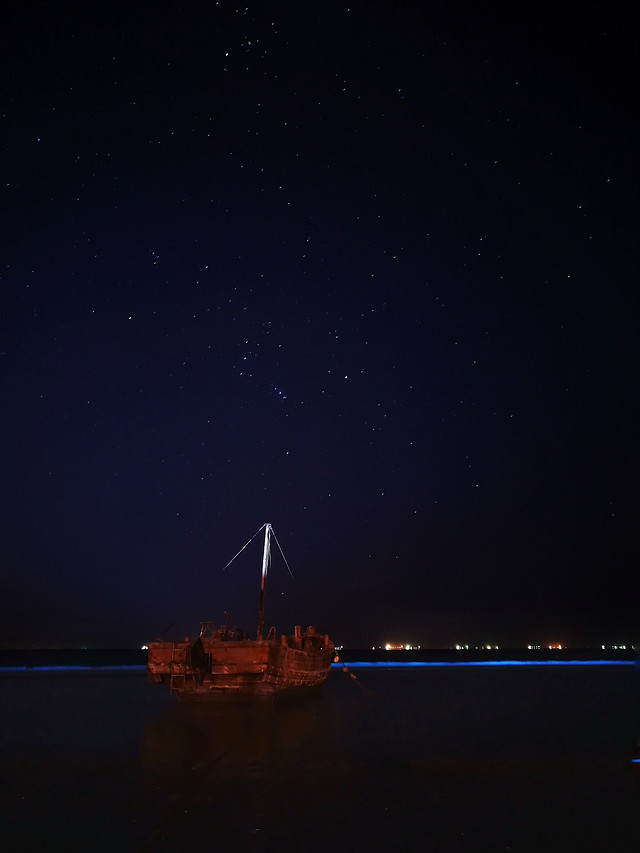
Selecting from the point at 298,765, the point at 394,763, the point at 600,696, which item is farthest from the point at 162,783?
the point at 600,696

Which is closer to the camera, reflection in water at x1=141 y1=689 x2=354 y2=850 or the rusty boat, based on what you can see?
reflection in water at x1=141 y1=689 x2=354 y2=850

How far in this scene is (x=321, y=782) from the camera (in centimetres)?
1547

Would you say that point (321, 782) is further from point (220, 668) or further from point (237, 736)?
point (220, 668)

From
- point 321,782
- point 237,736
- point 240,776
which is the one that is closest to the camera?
point 321,782

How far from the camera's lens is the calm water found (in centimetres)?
1116

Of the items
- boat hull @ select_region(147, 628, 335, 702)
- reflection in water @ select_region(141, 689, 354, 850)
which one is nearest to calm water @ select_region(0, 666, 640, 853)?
reflection in water @ select_region(141, 689, 354, 850)

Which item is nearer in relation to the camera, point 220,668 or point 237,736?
point 237,736

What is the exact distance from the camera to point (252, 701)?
32500mm

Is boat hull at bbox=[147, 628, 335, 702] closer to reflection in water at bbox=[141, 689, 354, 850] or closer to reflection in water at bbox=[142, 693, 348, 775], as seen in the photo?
Result: reflection in water at bbox=[142, 693, 348, 775]

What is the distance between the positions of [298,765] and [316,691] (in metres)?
28.6

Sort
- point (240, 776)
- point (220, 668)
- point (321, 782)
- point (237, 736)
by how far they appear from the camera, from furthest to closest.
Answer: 1. point (220, 668)
2. point (237, 736)
3. point (240, 776)
4. point (321, 782)

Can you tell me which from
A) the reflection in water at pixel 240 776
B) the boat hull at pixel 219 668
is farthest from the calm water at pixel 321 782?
the boat hull at pixel 219 668

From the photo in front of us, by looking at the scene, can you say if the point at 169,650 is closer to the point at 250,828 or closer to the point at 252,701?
the point at 252,701

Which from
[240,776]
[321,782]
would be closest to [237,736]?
[240,776]
